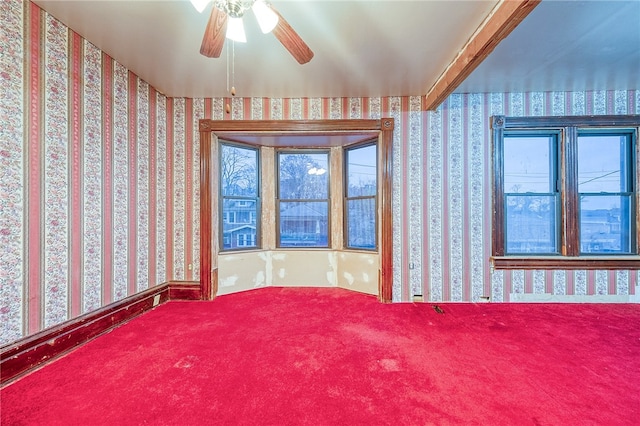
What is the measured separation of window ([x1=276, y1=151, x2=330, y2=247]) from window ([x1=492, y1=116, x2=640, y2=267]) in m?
2.18

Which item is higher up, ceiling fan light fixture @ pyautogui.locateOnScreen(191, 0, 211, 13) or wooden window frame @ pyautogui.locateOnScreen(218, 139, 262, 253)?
ceiling fan light fixture @ pyautogui.locateOnScreen(191, 0, 211, 13)

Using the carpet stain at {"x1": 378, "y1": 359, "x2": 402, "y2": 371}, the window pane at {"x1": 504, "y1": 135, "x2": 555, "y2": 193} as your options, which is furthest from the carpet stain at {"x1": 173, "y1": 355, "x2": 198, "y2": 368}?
the window pane at {"x1": 504, "y1": 135, "x2": 555, "y2": 193}

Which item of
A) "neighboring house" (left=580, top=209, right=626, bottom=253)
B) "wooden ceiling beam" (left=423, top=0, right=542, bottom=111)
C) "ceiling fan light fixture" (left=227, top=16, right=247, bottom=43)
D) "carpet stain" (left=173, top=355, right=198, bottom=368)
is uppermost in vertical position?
"wooden ceiling beam" (left=423, top=0, right=542, bottom=111)

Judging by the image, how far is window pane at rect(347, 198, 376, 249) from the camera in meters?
3.43

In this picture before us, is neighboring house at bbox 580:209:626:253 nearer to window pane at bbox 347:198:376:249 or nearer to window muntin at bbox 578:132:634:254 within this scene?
window muntin at bbox 578:132:634:254

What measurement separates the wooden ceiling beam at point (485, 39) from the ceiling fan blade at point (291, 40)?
129 cm

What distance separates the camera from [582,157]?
3.07 m

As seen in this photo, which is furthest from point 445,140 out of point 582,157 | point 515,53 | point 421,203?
point 582,157

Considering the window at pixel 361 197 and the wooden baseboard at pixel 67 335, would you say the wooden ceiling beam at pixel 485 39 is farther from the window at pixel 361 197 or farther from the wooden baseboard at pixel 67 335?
the wooden baseboard at pixel 67 335

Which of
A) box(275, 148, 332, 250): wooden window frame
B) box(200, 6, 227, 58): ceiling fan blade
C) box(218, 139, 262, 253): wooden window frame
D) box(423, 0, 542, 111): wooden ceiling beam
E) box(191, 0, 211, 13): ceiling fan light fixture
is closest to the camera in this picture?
box(191, 0, 211, 13): ceiling fan light fixture

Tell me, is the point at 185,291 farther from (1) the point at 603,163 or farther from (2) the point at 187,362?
(1) the point at 603,163

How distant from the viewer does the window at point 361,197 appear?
3432mm

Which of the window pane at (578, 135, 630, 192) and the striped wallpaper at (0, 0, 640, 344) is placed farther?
the window pane at (578, 135, 630, 192)

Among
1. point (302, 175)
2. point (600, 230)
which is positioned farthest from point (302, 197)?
point (600, 230)
